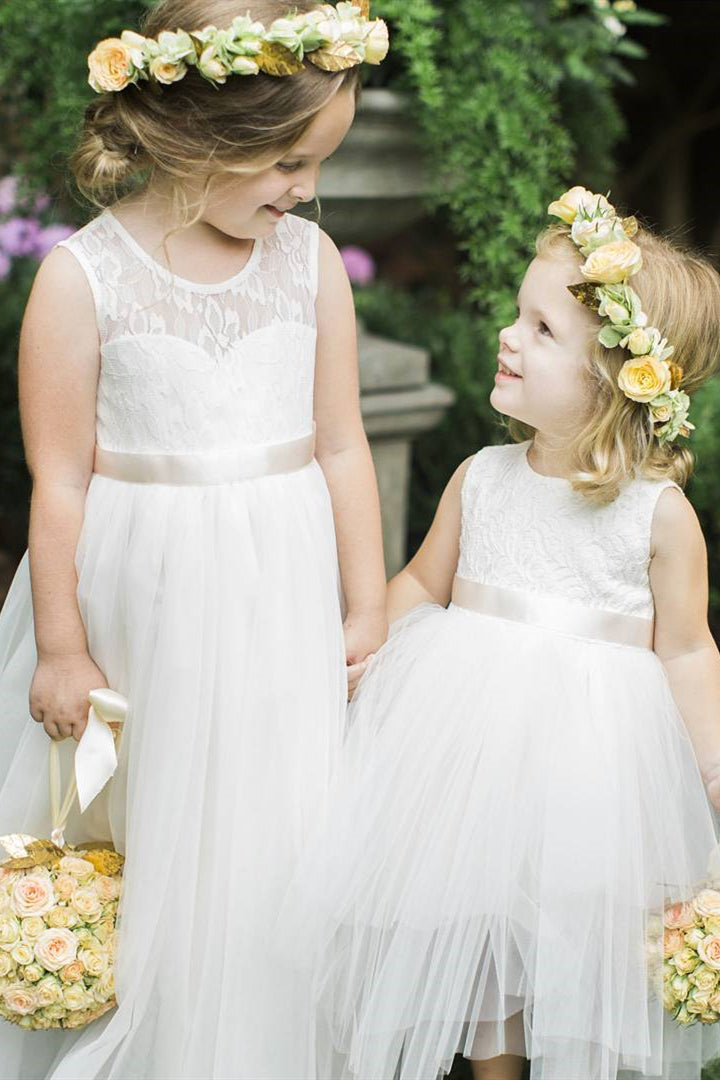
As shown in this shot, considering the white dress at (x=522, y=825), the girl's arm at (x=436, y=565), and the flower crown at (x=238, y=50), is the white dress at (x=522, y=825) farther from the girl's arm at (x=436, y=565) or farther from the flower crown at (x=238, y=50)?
the flower crown at (x=238, y=50)

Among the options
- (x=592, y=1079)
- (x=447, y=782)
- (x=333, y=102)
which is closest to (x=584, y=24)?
(x=333, y=102)

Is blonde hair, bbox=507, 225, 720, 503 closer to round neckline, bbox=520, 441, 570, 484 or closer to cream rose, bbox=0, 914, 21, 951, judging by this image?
round neckline, bbox=520, 441, 570, 484

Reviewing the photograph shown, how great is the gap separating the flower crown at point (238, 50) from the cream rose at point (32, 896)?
1140 mm

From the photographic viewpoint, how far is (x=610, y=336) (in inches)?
78.0

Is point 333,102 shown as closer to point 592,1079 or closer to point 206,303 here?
point 206,303

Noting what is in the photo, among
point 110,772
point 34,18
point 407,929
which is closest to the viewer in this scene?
point 407,929

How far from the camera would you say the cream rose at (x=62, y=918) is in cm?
195

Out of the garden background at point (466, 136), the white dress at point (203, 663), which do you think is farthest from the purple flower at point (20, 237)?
the white dress at point (203, 663)

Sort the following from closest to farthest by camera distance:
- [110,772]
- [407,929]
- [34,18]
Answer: [407,929] → [110,772] → [34,18]

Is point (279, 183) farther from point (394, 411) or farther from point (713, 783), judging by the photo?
point (394, 411)

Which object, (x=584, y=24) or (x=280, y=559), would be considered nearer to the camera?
(x=280, y=559)

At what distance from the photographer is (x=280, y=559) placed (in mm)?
2068

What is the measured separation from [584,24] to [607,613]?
207 centimetres

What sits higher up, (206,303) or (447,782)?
(206,303)
